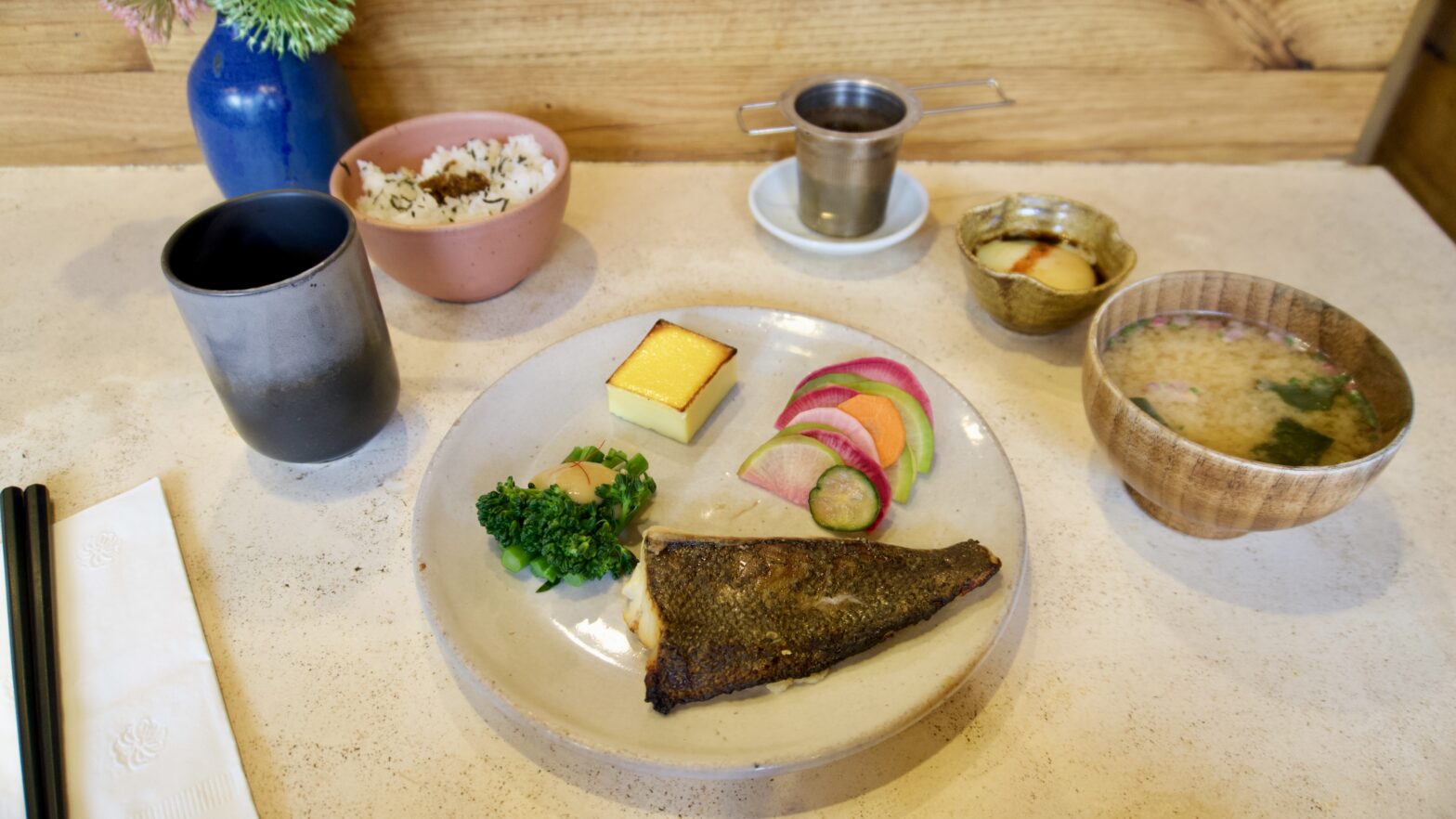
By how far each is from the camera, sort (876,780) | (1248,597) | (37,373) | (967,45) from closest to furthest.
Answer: (876,780)
(1248,597)
(37,373)
(967,45)

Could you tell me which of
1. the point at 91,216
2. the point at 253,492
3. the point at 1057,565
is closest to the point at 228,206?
the point at 253,492

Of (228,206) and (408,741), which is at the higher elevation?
(228,206)

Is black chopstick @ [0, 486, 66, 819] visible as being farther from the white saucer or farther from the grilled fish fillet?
the white saucer

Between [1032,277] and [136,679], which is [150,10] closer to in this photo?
[136,679]

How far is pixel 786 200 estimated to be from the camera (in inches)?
79.5

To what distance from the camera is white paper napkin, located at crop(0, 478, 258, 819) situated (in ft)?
3.40

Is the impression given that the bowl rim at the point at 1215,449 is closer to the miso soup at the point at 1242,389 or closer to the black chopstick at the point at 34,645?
the miso soup at the point at 1242,389

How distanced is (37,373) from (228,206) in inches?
26.5

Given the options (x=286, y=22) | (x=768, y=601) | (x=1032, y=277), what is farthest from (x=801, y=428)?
(x=286, y=22)

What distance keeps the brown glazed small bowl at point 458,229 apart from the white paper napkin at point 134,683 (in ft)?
1.89

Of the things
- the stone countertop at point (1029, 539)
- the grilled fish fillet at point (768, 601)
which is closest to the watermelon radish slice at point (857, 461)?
the grilled fish fillet at point (768, 601)

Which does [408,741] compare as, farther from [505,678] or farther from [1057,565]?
[1057,565]

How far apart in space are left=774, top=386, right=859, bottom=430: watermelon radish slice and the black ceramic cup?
682 mm

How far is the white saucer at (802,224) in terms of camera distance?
184 cm
